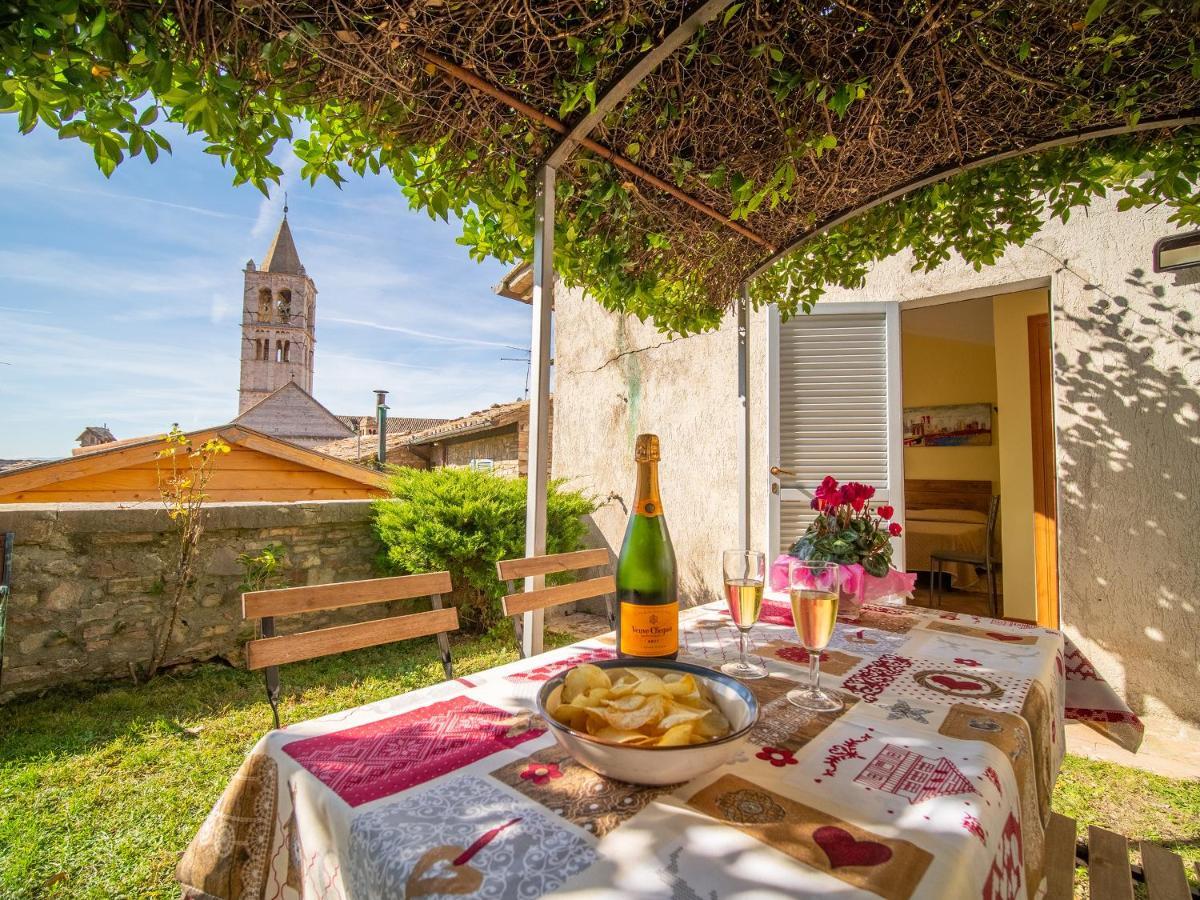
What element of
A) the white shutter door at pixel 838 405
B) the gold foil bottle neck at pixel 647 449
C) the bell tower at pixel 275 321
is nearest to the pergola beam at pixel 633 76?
the gold foil bottle neck at pixel 647 449

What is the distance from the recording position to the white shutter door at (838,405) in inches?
137

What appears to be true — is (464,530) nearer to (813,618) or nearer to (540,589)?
(540,589)

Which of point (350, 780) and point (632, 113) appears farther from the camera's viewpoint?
point (632, 113)

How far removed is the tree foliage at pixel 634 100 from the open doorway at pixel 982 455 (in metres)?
1.97

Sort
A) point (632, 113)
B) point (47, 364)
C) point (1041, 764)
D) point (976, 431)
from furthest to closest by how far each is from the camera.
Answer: point (47, 364) → point (976, 431) → point (632, 113) → point (1041, 764)

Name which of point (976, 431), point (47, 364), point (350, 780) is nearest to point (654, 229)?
point (350, 780)

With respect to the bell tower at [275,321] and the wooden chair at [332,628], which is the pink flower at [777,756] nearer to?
the wooden chair at [332,628]

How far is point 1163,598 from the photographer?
2.80 meters

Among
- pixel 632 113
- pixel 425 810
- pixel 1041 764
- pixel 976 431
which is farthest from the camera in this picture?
pixel 976 431

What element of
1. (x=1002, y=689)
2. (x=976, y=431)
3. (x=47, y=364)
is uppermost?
(x=47, y=364)

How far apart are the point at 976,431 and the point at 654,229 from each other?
5720 millimetres

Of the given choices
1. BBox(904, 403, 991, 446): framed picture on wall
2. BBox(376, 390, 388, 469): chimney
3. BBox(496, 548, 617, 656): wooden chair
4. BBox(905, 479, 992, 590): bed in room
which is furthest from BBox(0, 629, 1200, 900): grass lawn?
BBox(376, 390, 388, 469): chimney

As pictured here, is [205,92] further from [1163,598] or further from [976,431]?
[976,431]

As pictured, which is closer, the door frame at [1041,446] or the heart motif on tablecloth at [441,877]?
the heart motif on tablecloth at [441,877]
